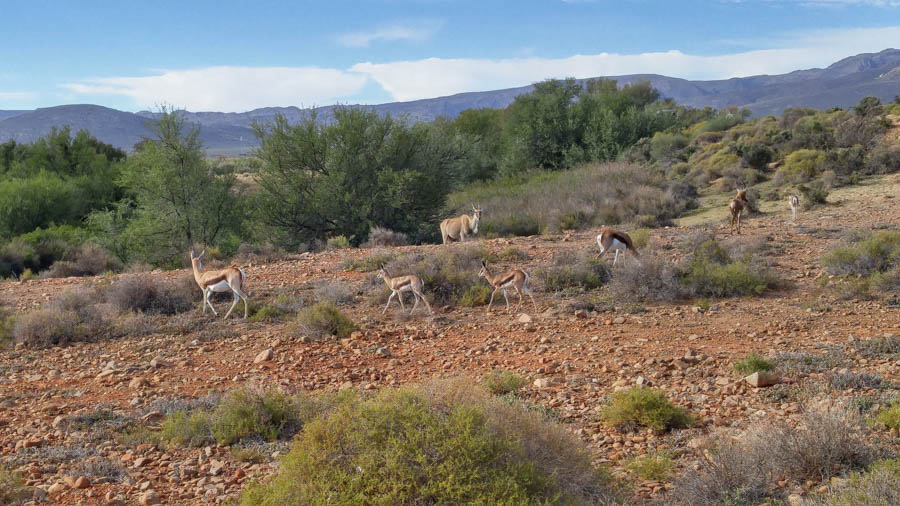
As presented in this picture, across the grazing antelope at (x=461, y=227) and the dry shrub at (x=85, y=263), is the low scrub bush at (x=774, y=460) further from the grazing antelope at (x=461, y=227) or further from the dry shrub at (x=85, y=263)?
the dry shrub at (x=85, y=263)

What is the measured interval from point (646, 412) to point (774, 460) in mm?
1240

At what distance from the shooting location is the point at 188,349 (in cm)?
935

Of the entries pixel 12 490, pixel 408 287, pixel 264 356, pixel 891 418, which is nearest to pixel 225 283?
pixel 264 356

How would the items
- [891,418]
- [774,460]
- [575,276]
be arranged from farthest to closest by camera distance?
[575,276]
[891,418]
[774,460]

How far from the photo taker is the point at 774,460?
4668mm

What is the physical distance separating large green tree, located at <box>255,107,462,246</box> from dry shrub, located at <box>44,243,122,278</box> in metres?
4.65

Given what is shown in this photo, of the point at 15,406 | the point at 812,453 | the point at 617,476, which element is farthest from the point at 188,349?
the point at 812,453

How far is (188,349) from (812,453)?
25.8 ft

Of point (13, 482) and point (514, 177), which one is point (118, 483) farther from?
point (514, 177)

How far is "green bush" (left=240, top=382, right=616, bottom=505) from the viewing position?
3.60 m

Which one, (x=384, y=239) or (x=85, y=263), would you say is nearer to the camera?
(x=85, y=263)

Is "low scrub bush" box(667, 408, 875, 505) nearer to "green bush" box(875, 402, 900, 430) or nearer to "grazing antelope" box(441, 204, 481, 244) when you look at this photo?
"green bush" box(875, 402, 900, 430)

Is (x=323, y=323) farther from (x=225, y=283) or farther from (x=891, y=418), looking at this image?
(x=891, y=418)

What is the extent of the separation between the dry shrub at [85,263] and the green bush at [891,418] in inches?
709
